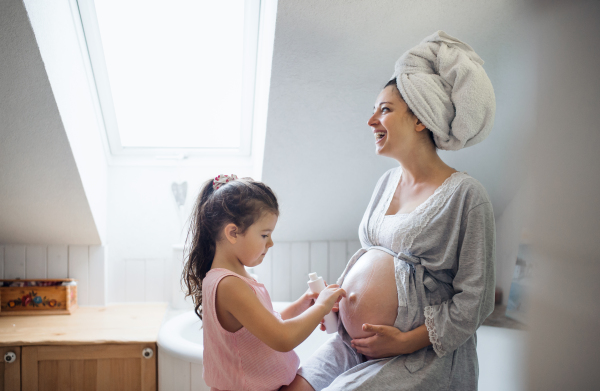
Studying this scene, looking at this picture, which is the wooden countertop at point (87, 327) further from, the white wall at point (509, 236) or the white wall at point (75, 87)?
the white wall at point (509, 236)

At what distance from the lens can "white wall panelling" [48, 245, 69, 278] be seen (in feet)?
7.22

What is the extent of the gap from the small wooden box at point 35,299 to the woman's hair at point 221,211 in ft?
4.45

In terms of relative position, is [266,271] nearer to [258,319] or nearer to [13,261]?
[13,261]

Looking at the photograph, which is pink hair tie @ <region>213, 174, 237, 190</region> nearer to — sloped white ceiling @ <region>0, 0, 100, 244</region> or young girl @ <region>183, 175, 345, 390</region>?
young girl @ <region>183, 175, 345, 390</region>

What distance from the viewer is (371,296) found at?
1.10m

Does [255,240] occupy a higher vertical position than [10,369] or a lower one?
higher

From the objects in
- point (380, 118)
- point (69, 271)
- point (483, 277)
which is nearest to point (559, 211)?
point (483, 277)

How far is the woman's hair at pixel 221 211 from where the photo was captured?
1010mm

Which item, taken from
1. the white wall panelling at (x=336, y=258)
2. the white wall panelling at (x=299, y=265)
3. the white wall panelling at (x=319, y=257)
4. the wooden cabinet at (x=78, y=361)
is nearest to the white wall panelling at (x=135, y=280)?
the wooden cabinet at (x=78, y=361)

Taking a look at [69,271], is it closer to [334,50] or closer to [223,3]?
[223,3]

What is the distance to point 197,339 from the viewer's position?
189 centimetres

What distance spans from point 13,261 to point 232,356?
176 cm

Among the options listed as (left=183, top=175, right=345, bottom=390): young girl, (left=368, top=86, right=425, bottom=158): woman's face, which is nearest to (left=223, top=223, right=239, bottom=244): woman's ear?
(left=183, top=175, right=345, bottom=390): young girl

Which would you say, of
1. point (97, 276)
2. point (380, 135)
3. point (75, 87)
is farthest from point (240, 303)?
point (97, 276)
